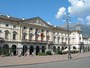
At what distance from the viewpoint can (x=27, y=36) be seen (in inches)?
2815

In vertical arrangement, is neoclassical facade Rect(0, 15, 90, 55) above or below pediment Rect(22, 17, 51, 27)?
below

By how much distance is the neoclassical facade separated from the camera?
6331cm

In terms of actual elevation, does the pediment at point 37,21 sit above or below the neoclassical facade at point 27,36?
above

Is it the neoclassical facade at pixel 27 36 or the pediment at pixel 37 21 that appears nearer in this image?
the neoclassical facade at pixel 27 36

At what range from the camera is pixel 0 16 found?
61.1m

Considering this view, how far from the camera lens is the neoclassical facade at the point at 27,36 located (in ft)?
208

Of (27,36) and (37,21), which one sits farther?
(37,21)

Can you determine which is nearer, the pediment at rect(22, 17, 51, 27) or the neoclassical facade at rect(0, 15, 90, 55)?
the neoclassical facade at rect(0, 15, 90, 55)

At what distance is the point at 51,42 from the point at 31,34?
11695 millimetres

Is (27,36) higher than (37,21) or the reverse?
the reverse

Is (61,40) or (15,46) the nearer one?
(15,46)

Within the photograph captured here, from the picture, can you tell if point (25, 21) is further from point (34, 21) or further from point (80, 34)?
point (80, 34)

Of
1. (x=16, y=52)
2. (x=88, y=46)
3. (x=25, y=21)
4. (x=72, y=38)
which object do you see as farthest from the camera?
(x=88, y=46)

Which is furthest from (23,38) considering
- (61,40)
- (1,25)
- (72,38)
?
(72,38)
